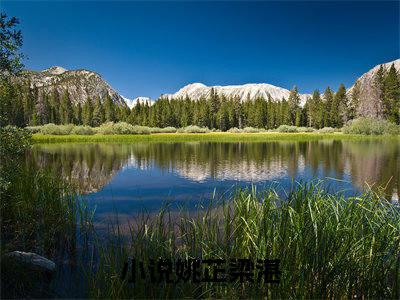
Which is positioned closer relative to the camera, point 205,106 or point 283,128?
point 283,128

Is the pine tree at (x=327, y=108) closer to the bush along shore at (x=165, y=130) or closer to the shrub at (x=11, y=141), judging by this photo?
the bush along shore at (x=165, y=130)

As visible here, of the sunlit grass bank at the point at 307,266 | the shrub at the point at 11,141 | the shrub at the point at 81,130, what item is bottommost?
the sunlit grass bank at the point at 307,266

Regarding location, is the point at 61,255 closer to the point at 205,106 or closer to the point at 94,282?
the point at 94,282

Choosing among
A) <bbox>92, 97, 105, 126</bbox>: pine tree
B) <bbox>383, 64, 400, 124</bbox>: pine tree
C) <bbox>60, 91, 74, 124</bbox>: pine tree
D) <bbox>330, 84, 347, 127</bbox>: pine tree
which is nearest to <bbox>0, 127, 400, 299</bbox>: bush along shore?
<bbox>383, 64, 400, 124</bbox>: pine tree

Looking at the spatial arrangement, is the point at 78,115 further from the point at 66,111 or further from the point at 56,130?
the point at 56,130

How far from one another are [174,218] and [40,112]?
13426cm

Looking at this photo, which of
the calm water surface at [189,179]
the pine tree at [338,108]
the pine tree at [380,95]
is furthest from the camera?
the pine tree at [338,108]

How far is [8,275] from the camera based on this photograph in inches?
241

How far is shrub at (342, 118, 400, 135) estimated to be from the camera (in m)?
70.5

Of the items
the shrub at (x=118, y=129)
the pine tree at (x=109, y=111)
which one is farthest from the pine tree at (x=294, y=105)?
the pine tree at (x=109, y=111)

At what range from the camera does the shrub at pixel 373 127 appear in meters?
70.5

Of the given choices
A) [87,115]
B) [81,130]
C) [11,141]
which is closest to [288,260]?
[11,141]

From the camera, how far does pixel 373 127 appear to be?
238 ft

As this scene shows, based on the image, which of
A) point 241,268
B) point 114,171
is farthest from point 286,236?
point 114,171
